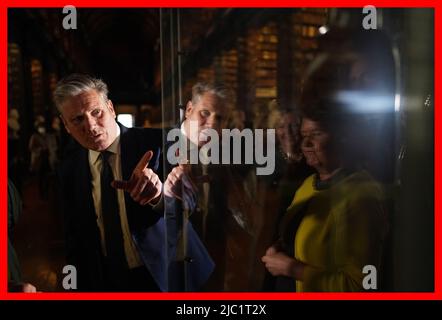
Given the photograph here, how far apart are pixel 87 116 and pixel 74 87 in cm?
13

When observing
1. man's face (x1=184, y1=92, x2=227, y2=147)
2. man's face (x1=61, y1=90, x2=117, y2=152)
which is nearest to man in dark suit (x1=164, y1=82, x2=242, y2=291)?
man's face (x1=184, y1=92, x2=227, y2=147)

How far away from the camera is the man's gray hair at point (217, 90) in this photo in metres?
1.92

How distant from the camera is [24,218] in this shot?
1965 mm

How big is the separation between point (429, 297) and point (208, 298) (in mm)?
970

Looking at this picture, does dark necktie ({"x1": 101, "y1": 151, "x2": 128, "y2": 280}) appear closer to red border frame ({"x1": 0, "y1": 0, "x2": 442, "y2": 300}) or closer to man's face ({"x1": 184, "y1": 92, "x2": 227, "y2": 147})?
red border frame ({"x1": 0, "y1": 0, "x2": 442, "y2": 300})

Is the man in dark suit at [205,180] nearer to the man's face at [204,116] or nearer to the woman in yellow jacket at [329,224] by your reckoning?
the man's face at [204,116]

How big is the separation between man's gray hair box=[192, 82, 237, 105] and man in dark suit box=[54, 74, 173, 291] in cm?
25

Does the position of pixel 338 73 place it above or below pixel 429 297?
above

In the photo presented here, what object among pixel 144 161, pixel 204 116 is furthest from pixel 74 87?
pixel 204 116

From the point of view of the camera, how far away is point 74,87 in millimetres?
A: 1927

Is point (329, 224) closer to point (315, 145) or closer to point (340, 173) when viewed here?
point (340, 173)

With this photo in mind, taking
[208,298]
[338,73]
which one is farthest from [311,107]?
[208,298]

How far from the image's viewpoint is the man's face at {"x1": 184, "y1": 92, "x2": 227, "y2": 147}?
1.94 metres

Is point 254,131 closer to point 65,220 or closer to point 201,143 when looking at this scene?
point 201,143
